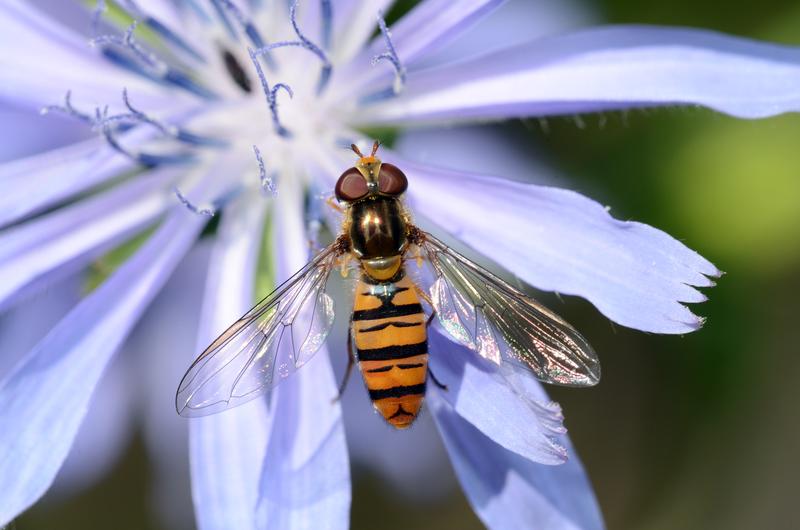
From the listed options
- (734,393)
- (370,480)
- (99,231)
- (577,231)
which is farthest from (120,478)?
(577,231)

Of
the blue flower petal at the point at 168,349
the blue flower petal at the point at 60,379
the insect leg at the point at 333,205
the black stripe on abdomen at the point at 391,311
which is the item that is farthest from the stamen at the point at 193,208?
the blue flower petal at the point at 168,349

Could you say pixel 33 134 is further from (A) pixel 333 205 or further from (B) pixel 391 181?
(B) pixel 391 181

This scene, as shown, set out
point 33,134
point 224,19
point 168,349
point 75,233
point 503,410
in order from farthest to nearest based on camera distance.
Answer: point 168,349
point 33,134
point 224,19
point 75,233
point 503,410

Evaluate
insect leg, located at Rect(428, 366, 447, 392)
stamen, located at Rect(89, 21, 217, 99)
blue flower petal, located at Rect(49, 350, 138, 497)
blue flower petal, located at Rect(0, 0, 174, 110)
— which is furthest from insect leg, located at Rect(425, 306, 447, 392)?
blue flower petal, located at Rect(49, 350, 138, 497)

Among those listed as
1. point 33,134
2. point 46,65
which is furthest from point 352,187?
point 33,134

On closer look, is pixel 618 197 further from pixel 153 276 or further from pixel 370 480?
pixel 153 276

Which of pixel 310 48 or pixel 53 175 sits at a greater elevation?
pixel 310 48
